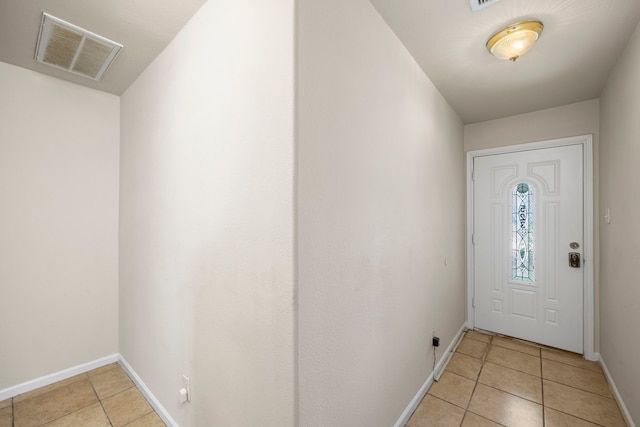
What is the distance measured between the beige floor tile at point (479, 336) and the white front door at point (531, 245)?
115 mm

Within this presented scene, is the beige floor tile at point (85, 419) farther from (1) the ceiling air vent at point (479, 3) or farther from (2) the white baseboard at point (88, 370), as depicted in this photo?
(1) the ceiling air vent at point (479, 3)

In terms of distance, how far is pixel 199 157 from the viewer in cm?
151

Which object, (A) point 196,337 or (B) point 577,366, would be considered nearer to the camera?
(A) point 196,337

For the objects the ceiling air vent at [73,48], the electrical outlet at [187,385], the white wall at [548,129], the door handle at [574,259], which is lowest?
the electrical outlet at [187,385]

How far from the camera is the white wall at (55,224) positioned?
207 centimetres

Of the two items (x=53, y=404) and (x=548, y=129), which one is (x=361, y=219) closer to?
(x=53, y=404)

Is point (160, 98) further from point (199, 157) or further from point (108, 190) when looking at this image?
point (108, 190)

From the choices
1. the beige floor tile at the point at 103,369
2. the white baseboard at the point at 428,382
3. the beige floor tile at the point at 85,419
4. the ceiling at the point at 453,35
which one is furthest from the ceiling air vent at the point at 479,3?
the beige floor tile at the point at 103,369

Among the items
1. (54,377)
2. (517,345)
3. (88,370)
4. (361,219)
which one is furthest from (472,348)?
(54,377)

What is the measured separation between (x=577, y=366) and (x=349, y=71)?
11.0 feet

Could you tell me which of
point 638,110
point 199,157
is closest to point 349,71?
point 199,157

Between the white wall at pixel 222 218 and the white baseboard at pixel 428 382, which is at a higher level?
the white wall at pixel 222 218

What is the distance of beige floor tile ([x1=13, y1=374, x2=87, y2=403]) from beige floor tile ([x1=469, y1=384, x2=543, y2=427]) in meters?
3.25

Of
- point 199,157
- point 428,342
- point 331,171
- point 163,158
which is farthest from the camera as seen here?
point 428,342
